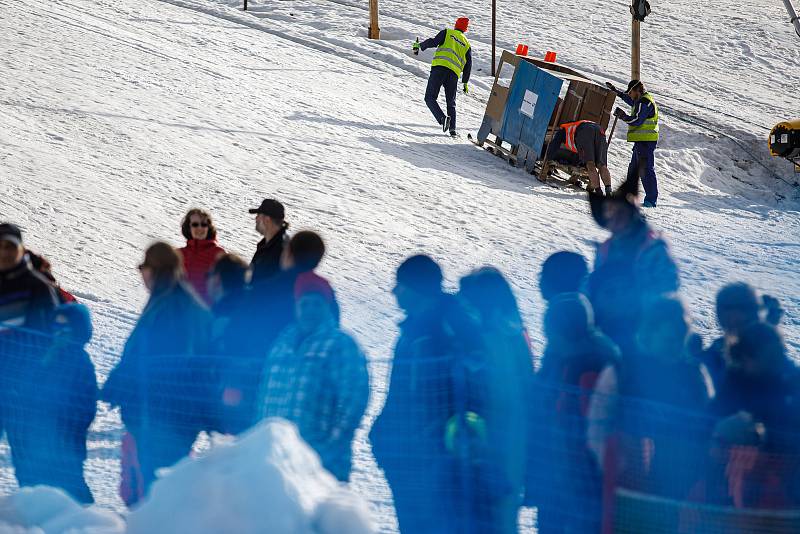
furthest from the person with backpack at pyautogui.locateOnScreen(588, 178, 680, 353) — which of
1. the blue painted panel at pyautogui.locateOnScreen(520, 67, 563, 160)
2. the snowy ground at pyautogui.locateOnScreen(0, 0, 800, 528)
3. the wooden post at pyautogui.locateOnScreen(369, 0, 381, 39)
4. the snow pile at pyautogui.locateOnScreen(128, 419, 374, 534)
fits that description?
the wooden post at pyautogui.locateOnScreen(369, 0, 381, 39)

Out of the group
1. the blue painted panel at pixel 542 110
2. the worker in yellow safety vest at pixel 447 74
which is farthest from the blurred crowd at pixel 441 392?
the worker in yellow safety vest at pixel 447 74

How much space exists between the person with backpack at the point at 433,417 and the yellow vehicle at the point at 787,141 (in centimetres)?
1148

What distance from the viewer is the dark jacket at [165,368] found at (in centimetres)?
393

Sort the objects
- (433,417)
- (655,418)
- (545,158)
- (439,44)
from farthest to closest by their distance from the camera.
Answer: (439,44)
(545,158)
(433,417)
(655,418)

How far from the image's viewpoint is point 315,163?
35.1 ft

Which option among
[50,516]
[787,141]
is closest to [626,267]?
[50,516]

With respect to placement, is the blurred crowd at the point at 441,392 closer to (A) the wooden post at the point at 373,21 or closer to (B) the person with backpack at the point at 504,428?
(B) the person with backpack at the point at 504,428

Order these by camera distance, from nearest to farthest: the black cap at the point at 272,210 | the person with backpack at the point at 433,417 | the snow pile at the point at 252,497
→ the snow pile at the point at 252,497, the person with backpack at the point at 433,417, the black cap at the point at 272,210

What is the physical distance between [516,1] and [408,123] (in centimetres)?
1108

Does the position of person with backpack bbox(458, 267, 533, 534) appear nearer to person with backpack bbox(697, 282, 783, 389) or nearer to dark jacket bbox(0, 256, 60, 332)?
person with backpack bbox(697, 282, 783, 389)

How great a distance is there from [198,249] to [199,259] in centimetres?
6

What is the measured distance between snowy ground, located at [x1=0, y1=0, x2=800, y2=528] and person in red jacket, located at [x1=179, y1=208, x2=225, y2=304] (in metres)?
0.87

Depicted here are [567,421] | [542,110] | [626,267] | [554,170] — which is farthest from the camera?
[554,170]

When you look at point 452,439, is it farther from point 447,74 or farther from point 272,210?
point 447,74
